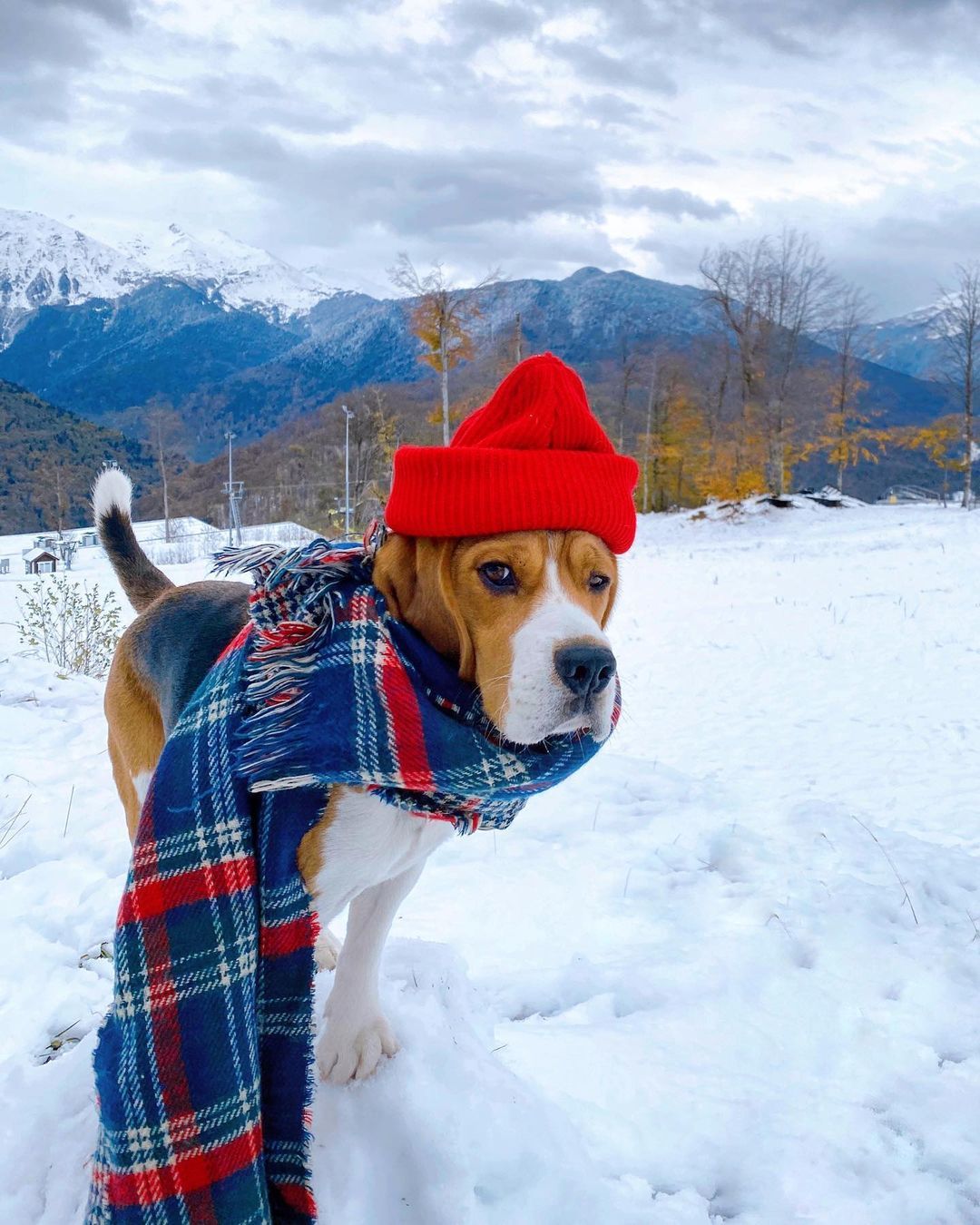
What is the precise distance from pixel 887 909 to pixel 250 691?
2969 millimetres

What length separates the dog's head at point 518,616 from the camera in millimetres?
1478

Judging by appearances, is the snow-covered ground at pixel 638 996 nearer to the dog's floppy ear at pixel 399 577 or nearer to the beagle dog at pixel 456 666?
the beagle dog at pixel 456 666

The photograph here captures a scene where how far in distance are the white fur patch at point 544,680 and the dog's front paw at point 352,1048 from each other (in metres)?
1.17

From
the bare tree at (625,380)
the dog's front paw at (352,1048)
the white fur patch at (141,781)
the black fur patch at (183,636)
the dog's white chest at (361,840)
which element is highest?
the bare tree at (625,380)

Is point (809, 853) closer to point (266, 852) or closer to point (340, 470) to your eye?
point (266, 852)

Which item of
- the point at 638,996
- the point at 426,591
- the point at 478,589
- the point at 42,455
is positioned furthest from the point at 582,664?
the point at 42,455

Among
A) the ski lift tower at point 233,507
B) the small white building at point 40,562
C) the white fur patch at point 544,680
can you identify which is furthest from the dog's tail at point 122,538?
the small white building at point 40,562

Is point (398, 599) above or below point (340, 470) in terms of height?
below

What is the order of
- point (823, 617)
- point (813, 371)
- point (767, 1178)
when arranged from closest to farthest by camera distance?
point (767, 1178), point (823, 617), point (813, 371)

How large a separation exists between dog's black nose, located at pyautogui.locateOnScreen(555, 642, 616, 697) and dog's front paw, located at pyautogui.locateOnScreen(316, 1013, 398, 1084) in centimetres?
132

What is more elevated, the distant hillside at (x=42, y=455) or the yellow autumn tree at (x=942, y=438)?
the distant hillside at (x=42, y=455)

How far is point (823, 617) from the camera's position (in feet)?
32.9

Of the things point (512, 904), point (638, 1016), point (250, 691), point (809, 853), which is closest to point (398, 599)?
point (250, 691)

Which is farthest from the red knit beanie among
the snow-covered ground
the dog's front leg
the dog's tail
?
the dog's tail
